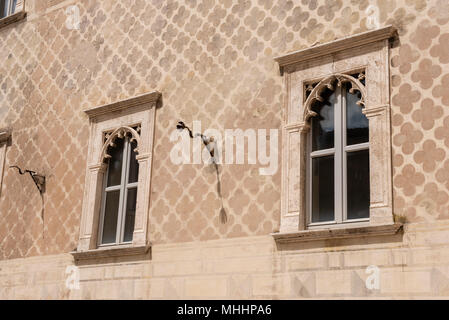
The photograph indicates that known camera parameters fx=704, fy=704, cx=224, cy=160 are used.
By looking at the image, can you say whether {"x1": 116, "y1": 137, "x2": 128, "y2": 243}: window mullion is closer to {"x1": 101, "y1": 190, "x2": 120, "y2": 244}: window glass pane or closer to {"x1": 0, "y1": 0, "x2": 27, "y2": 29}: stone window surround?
{"x1": 101, "y1": 190, "x2": 120, "y2": 244}: window glass pane

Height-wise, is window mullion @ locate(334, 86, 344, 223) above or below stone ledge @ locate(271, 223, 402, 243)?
above

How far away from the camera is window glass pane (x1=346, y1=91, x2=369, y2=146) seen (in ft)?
23.4

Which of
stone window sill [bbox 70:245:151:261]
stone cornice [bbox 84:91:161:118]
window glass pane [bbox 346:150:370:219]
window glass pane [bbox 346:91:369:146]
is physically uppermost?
stone cornice [bbox 84:91:161:118]

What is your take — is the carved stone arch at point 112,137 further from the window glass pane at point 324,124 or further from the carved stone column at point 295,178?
the window glass pane at point 324,124

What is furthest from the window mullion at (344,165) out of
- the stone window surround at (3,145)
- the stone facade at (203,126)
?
the stone window surround at (3,145)

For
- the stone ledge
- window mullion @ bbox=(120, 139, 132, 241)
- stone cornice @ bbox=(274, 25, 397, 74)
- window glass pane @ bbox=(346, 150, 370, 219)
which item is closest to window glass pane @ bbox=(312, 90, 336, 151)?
window glass pane @ bbox=(346, 150, 370, 219)

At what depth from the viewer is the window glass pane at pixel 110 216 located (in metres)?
9.11

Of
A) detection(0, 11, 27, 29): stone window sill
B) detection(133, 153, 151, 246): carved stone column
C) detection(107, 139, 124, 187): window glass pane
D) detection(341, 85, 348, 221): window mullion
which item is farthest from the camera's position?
detection(0, 11, 27, 29): stone window sill

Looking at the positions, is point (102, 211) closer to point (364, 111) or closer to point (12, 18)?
point (364, 111)

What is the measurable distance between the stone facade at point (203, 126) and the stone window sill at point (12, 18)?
110mm

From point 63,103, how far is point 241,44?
3.21m
